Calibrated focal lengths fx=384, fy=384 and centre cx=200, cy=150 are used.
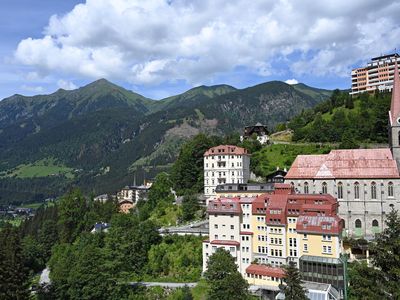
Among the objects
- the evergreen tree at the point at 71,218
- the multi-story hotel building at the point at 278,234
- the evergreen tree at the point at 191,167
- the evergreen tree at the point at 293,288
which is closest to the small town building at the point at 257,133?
the evergreen tree at the point at 191,167

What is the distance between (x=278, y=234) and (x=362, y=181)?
2194 cm

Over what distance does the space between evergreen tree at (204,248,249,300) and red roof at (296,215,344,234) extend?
12825 millimetres

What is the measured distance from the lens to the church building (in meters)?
72.1

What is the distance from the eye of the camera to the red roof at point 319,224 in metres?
59.0

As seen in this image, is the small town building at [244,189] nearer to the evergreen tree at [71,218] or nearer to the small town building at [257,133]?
the small town building at [257,133]

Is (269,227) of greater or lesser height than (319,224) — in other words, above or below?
below

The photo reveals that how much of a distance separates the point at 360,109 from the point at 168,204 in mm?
75431

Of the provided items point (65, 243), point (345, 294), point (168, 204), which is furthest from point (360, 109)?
point (65, 243)

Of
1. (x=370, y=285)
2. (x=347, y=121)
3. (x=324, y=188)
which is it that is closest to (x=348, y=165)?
(x=324, y=188)

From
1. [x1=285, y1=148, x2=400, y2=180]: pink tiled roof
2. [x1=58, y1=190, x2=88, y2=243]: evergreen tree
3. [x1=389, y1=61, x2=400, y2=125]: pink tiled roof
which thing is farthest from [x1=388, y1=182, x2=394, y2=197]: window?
[x1=58, y1=190, x2=88, y2=243]: evergreen tree

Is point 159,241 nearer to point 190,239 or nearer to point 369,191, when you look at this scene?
point 190,239

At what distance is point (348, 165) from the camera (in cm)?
7675

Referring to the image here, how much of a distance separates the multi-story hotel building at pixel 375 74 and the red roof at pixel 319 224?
119 meters

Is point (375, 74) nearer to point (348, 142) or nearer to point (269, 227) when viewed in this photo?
point (348, 142)
